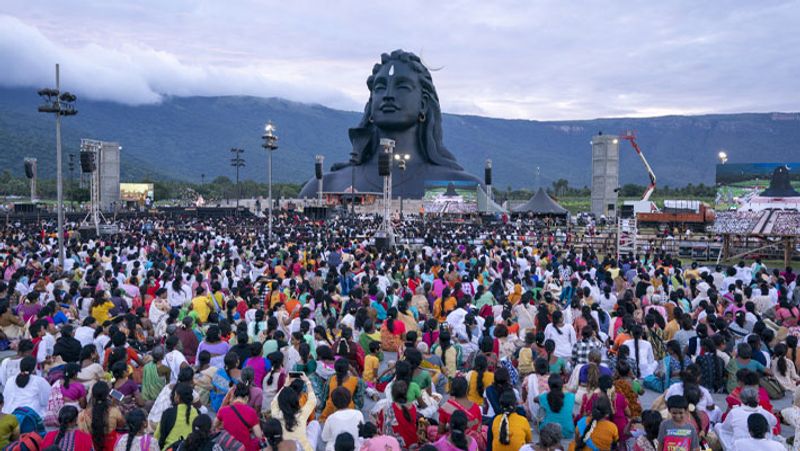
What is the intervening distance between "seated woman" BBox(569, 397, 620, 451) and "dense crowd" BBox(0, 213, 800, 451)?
12mm

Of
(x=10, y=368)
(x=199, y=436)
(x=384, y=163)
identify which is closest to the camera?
(x=199, y=436)

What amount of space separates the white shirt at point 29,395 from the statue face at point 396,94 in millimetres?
54088

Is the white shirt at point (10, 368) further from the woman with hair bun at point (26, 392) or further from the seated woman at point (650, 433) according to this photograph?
the seated woman at point (650, 433)

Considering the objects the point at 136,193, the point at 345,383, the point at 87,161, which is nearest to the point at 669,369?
the point at 345,383

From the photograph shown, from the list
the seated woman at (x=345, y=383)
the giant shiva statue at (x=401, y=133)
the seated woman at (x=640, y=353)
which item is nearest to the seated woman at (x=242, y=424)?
the seated woman at (x=345, y=383)

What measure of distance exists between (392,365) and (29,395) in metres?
4.12

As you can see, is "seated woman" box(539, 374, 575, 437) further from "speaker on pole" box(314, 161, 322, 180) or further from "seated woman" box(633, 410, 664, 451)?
"speaker on pole" box(314, 161, 322, 180)

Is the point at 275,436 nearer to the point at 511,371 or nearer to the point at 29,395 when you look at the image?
the point at 29,395

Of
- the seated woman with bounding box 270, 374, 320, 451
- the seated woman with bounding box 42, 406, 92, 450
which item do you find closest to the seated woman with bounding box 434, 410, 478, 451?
the seated woman with bounding box 270, 374, 320, 451

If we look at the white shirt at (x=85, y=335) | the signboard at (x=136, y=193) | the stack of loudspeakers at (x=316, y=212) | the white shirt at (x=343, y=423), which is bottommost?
the white shirt at (x=343, y=423)

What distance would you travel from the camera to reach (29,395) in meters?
6.86

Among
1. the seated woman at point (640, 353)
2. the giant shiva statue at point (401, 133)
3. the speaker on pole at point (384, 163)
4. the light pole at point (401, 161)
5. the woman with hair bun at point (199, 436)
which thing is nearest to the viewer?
the woman with hair bun at point (199, 436)

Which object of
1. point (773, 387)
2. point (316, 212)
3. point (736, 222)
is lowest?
point (773, 387)

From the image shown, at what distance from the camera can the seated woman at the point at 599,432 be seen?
5.70 m
